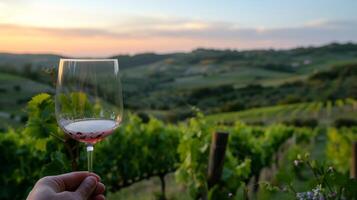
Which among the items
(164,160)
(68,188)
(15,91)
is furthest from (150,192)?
(15,91)

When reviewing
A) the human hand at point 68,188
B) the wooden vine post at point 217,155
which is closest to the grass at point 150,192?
the wooden vine post at point 217,155

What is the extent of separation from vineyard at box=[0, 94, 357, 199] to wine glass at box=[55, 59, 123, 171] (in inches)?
21.4

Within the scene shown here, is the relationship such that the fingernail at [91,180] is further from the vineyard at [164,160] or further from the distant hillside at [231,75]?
the distant hillside at [231,75]

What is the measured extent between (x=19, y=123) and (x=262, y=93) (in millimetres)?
33387

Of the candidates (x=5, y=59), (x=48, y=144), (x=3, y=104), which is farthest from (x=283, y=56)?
(x=48, y=144)

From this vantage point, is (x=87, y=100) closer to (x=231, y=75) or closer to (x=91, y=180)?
(x=91, y=180)

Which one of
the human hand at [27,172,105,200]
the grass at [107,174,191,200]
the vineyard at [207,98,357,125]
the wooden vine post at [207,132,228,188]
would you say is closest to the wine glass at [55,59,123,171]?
the human hand at [27,172,105,200]

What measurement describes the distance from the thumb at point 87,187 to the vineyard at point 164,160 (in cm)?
56

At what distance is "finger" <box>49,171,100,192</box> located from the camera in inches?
65.5

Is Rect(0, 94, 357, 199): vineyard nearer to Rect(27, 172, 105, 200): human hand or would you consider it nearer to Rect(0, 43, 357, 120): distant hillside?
Rect(27, 172, 105, 200): human hand

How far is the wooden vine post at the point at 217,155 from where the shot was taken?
4422 mm

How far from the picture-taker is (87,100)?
2.01 meters

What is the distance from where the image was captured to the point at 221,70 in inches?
2963

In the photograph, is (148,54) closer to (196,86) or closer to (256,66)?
(196,86)
